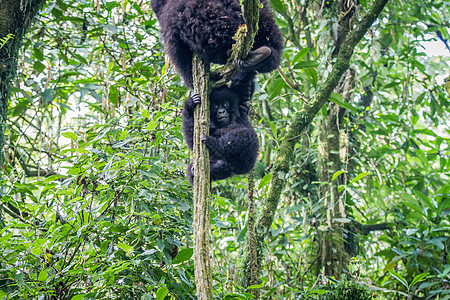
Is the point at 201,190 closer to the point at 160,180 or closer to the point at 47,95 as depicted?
the point at 160,180

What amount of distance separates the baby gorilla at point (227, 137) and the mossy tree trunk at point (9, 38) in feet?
5.80

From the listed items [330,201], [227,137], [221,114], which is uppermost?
[221,114]

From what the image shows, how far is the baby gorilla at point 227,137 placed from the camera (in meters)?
4.02

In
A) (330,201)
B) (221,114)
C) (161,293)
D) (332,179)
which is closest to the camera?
(161,293)

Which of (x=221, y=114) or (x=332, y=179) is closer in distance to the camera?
(x=221, y=114)

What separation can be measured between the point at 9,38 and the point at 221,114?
211cm

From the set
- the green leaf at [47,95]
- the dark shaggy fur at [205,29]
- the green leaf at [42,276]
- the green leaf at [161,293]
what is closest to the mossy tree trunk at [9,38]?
the green leaf at [47,95]

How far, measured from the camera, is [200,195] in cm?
299

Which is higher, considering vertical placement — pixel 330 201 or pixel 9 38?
pixel 9 38

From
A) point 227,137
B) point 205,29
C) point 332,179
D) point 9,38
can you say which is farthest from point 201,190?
point 332,179

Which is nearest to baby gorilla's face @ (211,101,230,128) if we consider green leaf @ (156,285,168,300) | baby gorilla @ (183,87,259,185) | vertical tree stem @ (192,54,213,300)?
baby gorilla @ (183,87,259,185)

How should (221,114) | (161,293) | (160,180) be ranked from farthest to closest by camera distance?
(221,114), (160,180), (161,293)

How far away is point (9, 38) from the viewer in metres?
4.09

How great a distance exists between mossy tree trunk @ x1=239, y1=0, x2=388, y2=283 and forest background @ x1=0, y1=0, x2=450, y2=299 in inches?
0.8
